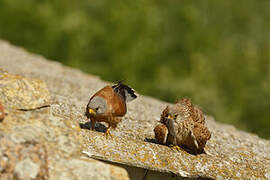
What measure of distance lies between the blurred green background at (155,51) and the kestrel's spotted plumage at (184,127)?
57.2 feet

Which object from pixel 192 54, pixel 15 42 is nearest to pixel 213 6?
pixel 192 54

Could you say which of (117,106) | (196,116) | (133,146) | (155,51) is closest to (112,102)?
(117,106)

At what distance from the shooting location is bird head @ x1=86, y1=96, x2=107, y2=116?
589 cm

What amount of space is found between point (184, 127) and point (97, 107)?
122cm

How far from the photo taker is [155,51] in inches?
1190

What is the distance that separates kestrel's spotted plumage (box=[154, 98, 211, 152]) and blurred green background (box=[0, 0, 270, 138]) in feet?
57.2

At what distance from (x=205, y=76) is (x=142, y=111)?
19936 millimetres

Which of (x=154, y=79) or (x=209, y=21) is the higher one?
(x=209, y=21)

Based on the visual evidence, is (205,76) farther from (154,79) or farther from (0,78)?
(0,78)

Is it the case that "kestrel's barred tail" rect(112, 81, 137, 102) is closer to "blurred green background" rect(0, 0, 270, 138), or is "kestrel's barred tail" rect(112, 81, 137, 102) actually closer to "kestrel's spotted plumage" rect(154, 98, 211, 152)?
"kestrel's spotted plumage" rect(154, 98, 211, 152)

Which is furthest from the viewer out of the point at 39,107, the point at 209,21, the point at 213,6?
the point at 213,6

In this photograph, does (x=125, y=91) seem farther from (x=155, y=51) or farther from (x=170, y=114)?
(x=155, y=51)

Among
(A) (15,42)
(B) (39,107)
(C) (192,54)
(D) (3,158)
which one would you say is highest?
(C) (192,54)

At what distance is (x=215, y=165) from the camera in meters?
6.13
